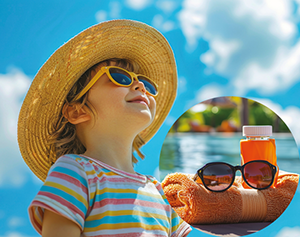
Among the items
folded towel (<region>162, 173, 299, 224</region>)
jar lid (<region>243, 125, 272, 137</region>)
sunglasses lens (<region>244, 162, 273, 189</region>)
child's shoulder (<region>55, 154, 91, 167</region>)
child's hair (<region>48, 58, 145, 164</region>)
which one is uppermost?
child's hair (<region>48, 58, 145, 164</region>)

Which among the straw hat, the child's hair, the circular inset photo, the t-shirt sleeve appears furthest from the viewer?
the child's hair

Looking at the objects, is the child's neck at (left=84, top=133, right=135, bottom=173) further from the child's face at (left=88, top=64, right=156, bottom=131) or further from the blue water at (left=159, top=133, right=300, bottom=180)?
the blue water at (left=159, top=133, right=300, bottom=180)

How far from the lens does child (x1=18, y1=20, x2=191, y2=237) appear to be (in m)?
1.01

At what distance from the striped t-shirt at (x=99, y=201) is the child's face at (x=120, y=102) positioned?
0.22 metres

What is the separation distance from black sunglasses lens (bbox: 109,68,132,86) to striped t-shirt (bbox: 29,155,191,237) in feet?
1.22

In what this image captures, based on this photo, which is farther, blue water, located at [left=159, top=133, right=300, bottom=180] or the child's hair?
the child's hair

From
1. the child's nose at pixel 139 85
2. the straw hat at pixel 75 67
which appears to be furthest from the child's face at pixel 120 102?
the straw hat at pixel 75 67

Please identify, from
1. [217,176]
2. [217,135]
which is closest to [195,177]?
[217,176]

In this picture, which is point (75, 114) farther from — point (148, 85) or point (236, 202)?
point (236, 202)

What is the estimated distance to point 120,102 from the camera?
1.27 meters

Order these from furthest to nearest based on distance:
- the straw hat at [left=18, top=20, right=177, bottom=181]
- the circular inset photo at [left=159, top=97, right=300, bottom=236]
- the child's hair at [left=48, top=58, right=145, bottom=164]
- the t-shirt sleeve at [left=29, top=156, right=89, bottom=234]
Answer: the child's hair at [left=48, top=58, right=145, bottom=164] → the straw hat at [left=18, top=20, right=177, bottom=181] → the circular inset photo at [left=159, top=97, right=300, bottom=236] → the t-shirt sleeve at [left=29, top=156, right=89, bottom=234]

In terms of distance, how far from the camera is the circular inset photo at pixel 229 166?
106 cm

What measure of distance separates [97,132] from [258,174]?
698 mm

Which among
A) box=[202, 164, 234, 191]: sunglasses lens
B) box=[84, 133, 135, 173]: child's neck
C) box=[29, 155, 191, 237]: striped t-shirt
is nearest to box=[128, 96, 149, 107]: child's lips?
box=[84, 133, 135, 173]: child's neck
